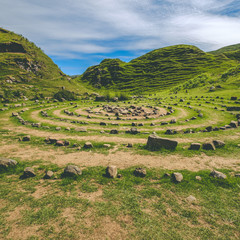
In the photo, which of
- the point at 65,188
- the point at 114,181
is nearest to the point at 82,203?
the point at 65,188

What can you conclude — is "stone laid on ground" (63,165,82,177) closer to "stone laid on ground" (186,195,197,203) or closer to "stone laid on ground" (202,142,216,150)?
"stone laid on ground" (186,195,197,203)

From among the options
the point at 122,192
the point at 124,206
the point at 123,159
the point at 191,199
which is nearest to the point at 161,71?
the point at 123,159

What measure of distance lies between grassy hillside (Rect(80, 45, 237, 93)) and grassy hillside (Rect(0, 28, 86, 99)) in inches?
3068

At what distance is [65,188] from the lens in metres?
8.29

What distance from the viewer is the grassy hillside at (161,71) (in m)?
126

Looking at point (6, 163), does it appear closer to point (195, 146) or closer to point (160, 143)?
point (160, 143)

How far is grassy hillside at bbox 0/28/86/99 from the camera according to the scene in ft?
157

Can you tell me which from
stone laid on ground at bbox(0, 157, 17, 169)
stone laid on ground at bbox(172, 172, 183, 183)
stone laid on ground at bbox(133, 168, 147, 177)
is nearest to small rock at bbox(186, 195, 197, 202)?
stone laid on ground at bbox(172, 172, 183, 183)

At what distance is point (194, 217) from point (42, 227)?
695 centimetres

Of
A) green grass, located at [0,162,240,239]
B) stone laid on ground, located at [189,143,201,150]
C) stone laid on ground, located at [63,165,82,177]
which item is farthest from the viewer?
stone laid on ground, located at [189,143,201,150]

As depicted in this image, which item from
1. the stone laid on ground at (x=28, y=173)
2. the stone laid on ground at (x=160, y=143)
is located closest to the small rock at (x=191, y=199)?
the stone laid on ground at (x=160, y=143)

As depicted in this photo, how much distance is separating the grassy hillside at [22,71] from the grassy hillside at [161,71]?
256 feet

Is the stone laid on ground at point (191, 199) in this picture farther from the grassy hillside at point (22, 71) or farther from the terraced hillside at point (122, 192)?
the grassy hillside at point (22, 71)

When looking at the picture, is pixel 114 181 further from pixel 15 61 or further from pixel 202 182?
pixel 15 61
